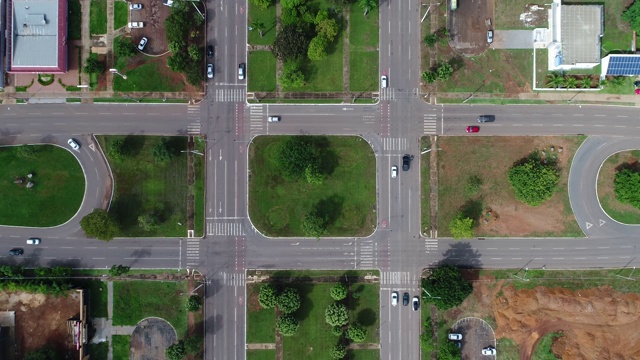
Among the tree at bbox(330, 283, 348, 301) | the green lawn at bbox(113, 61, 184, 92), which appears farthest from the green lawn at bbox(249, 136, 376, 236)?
the green lawn at bbox(113, 61, 184, 92)

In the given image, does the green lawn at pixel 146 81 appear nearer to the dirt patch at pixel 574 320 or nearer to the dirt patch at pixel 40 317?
the dirt patch at pixel 40 317

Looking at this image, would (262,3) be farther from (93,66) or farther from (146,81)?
(93,66)

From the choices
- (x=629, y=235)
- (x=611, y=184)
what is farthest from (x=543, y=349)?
(x=611, y=184)

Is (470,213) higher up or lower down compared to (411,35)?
lower down

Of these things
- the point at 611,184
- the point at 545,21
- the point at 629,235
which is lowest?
the point at 629,235

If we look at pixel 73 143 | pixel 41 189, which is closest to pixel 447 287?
pixel 73 143

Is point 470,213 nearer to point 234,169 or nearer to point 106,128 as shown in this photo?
point 234,169

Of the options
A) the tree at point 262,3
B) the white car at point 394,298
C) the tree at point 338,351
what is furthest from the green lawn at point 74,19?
the white car at point 394,298

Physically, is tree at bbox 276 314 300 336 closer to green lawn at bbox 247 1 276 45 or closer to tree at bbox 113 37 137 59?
green lawn at bbox 247 1 276 45
